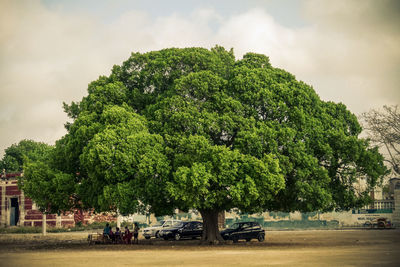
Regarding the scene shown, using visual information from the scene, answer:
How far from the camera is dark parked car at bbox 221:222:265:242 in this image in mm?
36656

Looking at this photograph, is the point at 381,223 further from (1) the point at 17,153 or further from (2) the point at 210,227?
(1) the point at 17,153

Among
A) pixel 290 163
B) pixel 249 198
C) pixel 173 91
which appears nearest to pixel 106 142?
pixel 173 91

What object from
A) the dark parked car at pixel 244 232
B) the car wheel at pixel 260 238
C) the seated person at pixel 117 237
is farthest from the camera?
the car wheel at pixel 260 238

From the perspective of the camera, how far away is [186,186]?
28562mm

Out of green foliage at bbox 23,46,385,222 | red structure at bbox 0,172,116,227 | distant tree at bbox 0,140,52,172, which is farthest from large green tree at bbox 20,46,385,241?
distant tree at bbox 0,140,52,172

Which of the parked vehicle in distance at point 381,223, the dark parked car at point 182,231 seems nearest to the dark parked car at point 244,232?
the dark parked car at point 182,231

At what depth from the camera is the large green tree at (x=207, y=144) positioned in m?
29.1

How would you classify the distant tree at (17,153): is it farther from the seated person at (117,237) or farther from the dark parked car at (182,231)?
the seated person at (117,237)

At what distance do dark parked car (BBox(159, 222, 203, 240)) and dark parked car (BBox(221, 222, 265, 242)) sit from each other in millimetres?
3846

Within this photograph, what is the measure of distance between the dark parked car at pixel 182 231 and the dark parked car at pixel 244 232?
3.85m

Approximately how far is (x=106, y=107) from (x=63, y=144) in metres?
5.16

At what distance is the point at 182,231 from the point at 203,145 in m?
12.5

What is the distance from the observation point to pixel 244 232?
3694cm

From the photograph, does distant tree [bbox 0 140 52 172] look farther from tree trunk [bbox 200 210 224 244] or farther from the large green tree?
tree trunk [bbox 200 210 224 244]
